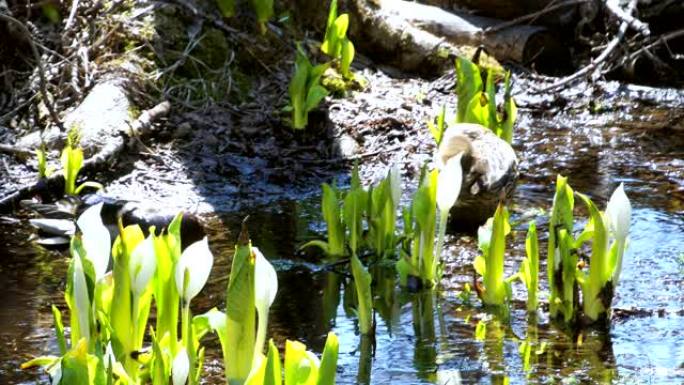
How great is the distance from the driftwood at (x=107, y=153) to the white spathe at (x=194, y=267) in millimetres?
3130

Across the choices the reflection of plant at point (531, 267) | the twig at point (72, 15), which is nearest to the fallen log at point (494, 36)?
the twig at point (72, 15)

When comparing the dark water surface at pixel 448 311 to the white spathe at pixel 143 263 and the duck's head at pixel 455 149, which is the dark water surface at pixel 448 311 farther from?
the white spathe at pixel 143 263

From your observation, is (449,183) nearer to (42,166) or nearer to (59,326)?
(59,326)

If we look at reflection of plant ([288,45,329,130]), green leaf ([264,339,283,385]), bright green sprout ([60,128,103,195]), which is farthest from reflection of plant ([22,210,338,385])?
reflection of plant ([288,45,329,130])

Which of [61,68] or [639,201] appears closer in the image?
[639,201]

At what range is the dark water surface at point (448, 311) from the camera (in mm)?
3359

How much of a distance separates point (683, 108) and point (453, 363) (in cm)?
470

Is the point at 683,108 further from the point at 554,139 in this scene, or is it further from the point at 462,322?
the point at 462,322

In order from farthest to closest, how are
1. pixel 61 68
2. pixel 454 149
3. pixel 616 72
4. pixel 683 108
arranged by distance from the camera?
1. pixel 616 72
2. pixel 683 108
3. pixel 61 68
4. pixel 454 149

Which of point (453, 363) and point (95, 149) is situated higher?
point (95, 149)

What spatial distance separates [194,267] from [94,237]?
26cm

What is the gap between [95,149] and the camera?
6.08m

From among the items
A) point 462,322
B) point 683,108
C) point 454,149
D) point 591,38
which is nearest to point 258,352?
point 462,322

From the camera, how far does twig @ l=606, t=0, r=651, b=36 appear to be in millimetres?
7711
